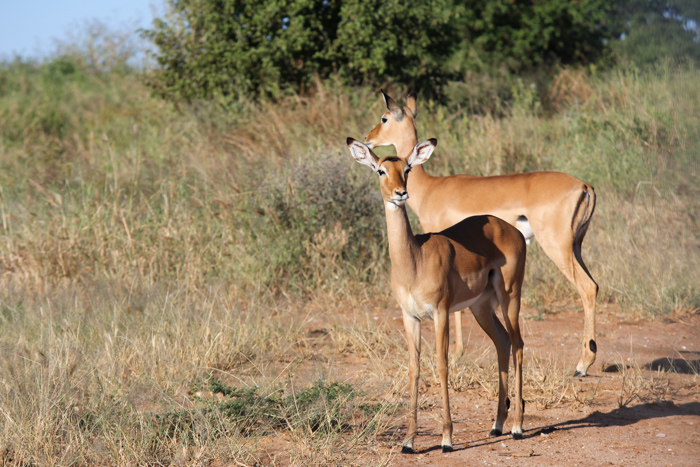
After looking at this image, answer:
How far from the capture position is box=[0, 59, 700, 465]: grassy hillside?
14.2 ft

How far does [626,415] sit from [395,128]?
11.7 ft

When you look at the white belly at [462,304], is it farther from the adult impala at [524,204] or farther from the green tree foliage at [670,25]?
the green tree foliage at [670,25]

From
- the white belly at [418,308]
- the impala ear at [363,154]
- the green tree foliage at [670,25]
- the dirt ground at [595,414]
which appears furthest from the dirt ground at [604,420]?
the green tree foliage at [670,25]

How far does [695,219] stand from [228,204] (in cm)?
563

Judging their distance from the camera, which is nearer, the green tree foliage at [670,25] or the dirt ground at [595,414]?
the dirt ground at [595,414]

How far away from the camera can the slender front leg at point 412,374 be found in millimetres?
4082

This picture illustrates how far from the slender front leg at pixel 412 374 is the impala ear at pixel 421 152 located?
36.0 inches

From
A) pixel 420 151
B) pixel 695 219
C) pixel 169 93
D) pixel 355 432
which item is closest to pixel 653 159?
pixel 695 219

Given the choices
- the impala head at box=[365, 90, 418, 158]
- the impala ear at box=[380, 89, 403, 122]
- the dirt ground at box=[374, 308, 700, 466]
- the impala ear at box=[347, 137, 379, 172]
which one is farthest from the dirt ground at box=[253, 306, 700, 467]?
the impala ear at box=[380, 89, 403, 122]

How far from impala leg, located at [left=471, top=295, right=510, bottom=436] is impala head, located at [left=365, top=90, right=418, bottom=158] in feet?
8.51

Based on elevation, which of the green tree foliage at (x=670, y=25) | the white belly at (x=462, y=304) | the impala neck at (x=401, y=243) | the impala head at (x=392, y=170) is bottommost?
the white belly at (x=462, y=304)

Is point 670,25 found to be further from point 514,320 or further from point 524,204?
point 514,320

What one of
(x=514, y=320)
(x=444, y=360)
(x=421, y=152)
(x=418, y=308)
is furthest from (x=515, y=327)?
(x=421, y=152)

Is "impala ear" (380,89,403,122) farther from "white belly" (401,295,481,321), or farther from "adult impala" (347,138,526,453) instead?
"white belly" (401,295,481,321)
